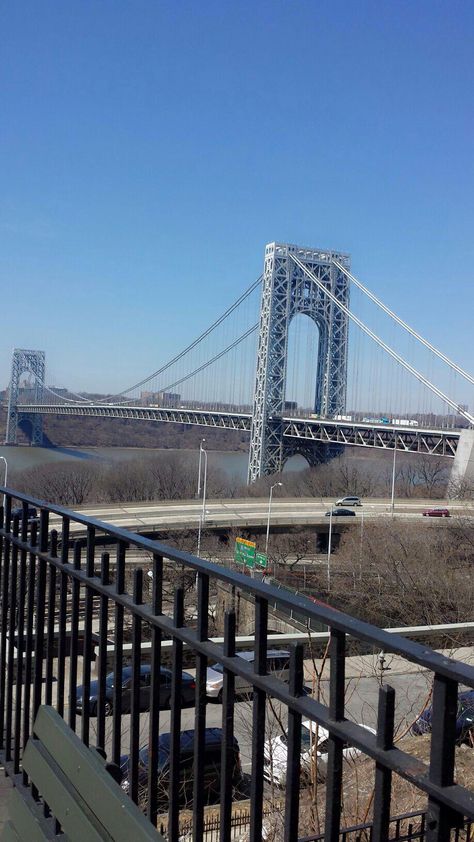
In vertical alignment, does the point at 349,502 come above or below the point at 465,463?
below

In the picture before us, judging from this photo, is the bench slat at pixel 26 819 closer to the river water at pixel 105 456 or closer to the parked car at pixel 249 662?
the parked car at pixel 249 662

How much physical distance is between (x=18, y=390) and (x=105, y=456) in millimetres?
13380

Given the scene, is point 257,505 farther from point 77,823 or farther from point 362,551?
point 77,823

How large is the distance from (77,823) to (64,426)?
6223 centimetres

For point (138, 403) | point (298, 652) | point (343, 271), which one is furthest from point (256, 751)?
point (138, 403)

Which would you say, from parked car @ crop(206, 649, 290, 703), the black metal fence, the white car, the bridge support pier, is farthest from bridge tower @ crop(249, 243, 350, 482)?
the black metal fence

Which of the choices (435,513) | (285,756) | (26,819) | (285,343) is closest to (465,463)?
(435,513)

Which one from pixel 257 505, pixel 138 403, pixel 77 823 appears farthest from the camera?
pixel 138 403

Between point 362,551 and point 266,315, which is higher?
point 266,315

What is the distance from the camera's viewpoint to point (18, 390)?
206ft

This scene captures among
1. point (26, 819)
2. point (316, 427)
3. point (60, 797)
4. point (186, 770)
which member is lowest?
point (186, 770)

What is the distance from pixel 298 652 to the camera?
1.21 meters

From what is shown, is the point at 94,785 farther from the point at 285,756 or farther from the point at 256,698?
the point at 285,756

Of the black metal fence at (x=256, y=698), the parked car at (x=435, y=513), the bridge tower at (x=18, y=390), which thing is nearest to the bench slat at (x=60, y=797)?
the black metal fence at (x=256, y=698)
